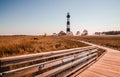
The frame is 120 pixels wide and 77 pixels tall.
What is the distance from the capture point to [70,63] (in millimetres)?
5273

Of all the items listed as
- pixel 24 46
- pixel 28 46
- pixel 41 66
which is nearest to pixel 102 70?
pixel 41 66

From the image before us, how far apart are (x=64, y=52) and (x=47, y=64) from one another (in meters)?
1.80

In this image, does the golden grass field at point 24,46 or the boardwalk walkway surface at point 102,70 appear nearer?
the boardwalk walkway surface at point 102,70

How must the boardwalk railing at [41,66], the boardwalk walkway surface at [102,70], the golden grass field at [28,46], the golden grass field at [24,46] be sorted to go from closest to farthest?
the boardwalk railing at [41,66] < the boardwalk walkway surface at [102,70] < the golden grass field at [24,46] < the golden grass field at [28,46]

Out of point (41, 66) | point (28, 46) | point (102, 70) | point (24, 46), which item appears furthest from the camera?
point (28, 46)

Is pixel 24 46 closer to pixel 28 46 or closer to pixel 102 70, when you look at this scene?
pixel 28 46

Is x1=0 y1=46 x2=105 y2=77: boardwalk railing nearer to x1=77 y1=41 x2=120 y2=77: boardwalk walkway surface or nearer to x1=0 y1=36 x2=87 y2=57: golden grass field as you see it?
x1=77 y1=41 x2=120 y2=77: boardwalk walkway surface

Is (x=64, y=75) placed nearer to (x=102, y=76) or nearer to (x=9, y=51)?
(x=102, y=76)

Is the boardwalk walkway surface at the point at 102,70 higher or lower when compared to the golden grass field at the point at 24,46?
lower

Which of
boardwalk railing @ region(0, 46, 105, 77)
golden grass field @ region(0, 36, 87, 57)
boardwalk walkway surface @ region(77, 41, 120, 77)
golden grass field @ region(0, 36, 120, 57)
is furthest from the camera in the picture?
golden grass field @ region(0, 36, 120, 57)

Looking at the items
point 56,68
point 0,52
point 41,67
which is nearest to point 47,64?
point 41,67

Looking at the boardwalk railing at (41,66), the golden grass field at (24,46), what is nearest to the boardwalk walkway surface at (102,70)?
the boardwalk railing at (41,66)

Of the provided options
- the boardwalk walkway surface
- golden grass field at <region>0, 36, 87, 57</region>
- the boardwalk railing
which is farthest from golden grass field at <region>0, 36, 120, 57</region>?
the boardwalk walkway surface

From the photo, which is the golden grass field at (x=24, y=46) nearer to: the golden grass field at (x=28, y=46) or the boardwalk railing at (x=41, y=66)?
the golden grass field at (x=28, y=46)
